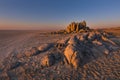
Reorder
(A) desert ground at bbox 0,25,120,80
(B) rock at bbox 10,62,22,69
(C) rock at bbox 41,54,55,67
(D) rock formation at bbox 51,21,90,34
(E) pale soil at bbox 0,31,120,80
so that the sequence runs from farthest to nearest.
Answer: (D) rock formation at bbox 51,21,90,34 < (B) rock at bbox 10,62,22,69 < (C) rock at bbox 41,54,55,67 < (A) desert ground at bbox 0,25,120,80 < (E) pale soil at bbox 0,31,120,80

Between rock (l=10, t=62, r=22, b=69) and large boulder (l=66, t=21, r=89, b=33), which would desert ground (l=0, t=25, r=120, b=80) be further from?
large boulder (l=66, t=21, r=89, b=33)

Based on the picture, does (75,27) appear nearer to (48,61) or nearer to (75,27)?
(75,27)

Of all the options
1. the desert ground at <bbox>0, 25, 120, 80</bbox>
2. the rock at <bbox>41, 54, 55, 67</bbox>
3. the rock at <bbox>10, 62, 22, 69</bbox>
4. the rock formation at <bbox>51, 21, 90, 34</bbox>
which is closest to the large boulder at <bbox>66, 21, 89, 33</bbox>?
the rock formation at <bbox>51, 21, 90, 34</bbox>

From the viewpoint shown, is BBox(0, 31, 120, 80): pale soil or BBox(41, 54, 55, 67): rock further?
BBox(41, 54, 55, 67): rock

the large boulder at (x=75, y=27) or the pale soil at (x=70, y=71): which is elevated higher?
the large boulder at (x=75, y=27)

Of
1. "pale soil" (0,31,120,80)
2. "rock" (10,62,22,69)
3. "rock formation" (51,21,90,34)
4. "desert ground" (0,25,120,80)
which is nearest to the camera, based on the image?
"pale soil" (0,31,120,80)

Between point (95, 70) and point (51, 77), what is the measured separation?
1.99m

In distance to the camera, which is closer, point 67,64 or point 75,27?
point 67,64

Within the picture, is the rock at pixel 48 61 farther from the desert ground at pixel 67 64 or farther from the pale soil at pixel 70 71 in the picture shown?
the pale soil at pixel 70 71

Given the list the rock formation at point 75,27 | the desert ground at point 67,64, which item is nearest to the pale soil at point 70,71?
the desert ground at point 67,64

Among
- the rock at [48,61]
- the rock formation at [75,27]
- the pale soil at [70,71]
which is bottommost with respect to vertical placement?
the pale soil at [70,71]

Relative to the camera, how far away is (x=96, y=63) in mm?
7445

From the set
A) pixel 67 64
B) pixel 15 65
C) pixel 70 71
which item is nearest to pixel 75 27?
pixel 67 64

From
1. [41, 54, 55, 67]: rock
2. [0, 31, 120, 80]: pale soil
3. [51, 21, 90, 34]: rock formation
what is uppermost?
[51, 21, 90, 34]: rock formation
